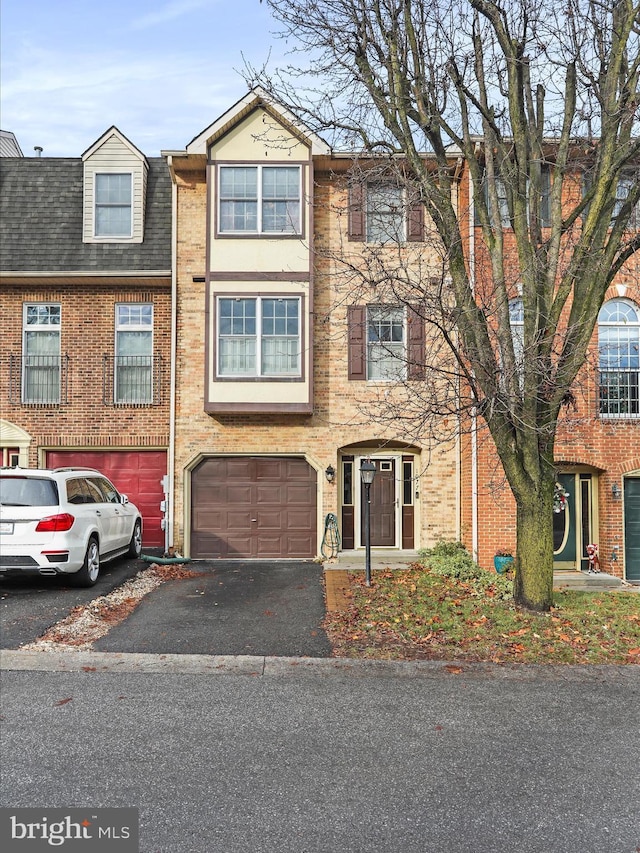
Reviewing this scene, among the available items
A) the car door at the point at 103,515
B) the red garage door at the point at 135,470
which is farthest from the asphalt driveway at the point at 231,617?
the red garage door at the point at 135,470

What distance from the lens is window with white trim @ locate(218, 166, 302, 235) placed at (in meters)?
13.8

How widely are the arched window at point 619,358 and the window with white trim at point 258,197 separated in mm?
6609

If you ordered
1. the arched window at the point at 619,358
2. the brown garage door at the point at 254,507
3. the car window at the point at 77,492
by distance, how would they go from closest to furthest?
the car window at the point at 77,492 < the arched window at the point at 619,358 < the brown garage door at the point at 254,507

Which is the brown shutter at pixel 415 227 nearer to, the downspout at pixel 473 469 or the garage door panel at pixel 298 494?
the downspout at pixel 473 469

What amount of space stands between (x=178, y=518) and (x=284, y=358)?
399 cm

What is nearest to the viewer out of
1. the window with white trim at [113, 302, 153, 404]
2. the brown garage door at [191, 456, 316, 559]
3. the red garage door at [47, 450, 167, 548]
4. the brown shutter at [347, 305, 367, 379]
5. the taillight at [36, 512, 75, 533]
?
the taillight at [36, 512, 75, 533]

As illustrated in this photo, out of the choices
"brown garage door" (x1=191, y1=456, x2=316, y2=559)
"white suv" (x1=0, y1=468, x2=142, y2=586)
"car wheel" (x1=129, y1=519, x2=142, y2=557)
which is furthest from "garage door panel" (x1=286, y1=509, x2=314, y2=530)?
"white suv" (x1=0, y1=468, x2=142, y2=586)

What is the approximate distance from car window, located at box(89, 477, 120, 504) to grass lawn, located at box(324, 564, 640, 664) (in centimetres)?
448

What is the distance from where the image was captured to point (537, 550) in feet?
27.4

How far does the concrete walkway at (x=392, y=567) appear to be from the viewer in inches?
445

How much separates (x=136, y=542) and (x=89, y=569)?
9.68ft

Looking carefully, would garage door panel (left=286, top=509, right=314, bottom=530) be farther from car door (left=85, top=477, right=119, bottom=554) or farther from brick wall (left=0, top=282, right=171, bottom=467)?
car door (left=85, top=477, right=119, bottom=554)

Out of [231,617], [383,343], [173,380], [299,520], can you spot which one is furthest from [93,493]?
[383,343]

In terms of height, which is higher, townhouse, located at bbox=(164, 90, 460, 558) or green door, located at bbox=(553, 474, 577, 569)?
townhouse, located at bbox=(164, 90, 460, 558)
